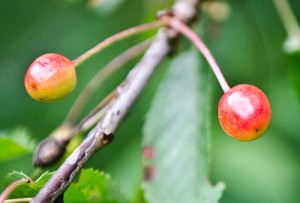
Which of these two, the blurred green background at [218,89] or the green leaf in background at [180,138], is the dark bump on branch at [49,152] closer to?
the green leaf in background at [180,138]

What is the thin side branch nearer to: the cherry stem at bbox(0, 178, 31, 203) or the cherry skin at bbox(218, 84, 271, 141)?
the cherry stem at bbox(0, 178, 31, 203)

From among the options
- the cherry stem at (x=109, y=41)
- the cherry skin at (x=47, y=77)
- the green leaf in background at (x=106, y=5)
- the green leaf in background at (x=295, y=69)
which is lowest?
the green leaf in background at (x=295, y=69)

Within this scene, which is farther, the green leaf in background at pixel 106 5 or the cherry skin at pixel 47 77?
the green leaf in background at pixel 106 5

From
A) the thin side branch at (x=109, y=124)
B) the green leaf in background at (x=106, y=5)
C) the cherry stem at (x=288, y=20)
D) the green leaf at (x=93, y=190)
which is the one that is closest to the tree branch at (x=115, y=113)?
the thin side branch at (x=109, y=124)

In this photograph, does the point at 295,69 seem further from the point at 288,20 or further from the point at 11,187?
the point at 11,187

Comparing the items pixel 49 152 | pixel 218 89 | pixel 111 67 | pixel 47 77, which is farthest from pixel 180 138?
pixel 218 89

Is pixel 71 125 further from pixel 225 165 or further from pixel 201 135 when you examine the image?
pixel 225 165

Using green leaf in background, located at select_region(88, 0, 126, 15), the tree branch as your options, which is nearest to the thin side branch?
the tree branch

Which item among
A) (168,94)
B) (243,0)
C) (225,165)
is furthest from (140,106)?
(168,94)
